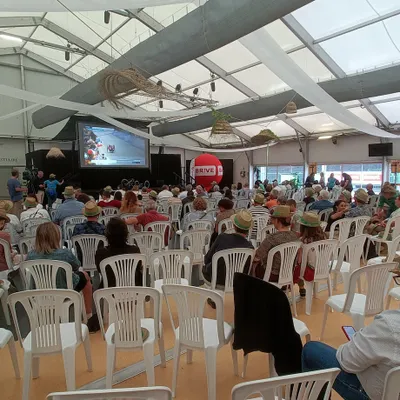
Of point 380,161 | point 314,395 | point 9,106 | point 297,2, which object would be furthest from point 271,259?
point 9,106

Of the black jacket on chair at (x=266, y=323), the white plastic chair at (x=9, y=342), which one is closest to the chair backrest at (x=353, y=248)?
the black jacket on chair at (x=266, y=323)

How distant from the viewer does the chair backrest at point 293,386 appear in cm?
110

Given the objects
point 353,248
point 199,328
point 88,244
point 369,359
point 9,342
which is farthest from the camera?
point 88,244

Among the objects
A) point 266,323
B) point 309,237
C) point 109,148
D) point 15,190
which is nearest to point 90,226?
point 309,237

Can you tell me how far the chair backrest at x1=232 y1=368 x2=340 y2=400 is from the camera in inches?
43.3

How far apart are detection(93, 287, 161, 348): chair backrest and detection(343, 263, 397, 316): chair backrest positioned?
1.48 m

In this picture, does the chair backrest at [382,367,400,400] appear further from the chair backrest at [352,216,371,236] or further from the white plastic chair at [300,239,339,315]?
the chair backrest at [352,216,371,236]

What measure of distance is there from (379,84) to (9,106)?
13.5 m

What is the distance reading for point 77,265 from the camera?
9.37ft

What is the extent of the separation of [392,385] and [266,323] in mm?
760

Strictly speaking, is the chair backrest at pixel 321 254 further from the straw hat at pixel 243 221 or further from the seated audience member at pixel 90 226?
the seated audience member at pixel 90 226

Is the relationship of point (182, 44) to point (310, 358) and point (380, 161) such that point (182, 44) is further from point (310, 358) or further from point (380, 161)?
point (380, 161)

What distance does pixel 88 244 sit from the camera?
12.4 ft

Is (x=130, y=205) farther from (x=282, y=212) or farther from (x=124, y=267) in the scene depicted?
(x=282, y=212)
